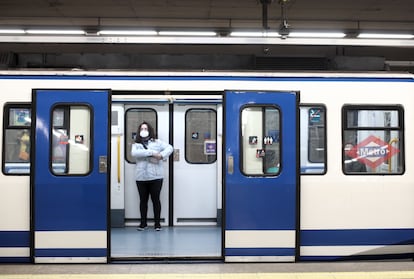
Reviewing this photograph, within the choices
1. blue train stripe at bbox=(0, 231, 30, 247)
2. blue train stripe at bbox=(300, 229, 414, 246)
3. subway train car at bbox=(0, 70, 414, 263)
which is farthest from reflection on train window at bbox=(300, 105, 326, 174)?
blue train stripe at bbox=(0, 231, 30, 247)

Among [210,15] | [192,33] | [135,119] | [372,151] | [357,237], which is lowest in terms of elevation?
[357,237]

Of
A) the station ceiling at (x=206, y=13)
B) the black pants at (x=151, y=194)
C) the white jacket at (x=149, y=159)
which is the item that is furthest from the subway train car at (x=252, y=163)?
the station ceiling at (x=206, y=13)

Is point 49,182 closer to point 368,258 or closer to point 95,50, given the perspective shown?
point 368,258

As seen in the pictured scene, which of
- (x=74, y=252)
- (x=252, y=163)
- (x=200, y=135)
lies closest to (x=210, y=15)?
(x=200, y=135)

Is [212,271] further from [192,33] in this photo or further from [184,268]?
[192,33]

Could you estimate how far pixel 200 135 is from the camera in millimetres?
8617

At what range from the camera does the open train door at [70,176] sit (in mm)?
5918

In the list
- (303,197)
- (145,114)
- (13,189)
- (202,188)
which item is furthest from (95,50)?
(303,197)

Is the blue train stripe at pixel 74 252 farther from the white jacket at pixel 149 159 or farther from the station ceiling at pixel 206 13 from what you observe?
the station ceiling at pixel 206 13

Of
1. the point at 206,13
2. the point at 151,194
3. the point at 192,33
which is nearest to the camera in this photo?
the point at 151,194

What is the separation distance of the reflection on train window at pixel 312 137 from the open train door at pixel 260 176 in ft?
0.40

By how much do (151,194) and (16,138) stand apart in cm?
254

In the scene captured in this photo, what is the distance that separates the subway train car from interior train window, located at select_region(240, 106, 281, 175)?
12 mm

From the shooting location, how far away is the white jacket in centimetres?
753
